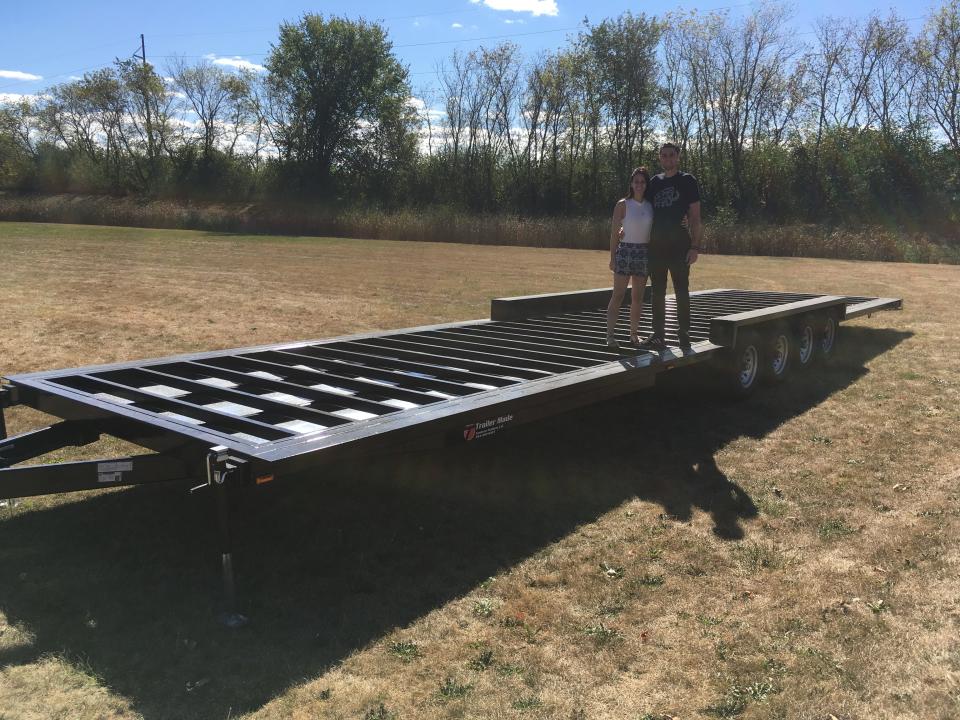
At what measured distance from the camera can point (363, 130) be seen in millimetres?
51969

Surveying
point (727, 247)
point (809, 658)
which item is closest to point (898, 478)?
point (809, 658)

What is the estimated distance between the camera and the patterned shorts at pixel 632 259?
6418 millimetres

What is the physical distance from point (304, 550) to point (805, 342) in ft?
21.7

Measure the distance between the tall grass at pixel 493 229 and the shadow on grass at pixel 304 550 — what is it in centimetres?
2472

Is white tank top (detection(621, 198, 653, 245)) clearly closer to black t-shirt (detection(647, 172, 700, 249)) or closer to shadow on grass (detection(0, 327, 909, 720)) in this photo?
black t-shirt (detection(647, 172, 700, 249))

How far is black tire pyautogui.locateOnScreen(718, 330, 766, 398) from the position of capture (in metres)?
6.96

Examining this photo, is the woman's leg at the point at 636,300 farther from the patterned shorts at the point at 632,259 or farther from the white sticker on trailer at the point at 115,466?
the white sticker on trailer at the point at 115,466

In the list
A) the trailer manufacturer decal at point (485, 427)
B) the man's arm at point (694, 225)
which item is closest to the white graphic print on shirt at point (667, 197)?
the man's arm at point (694, 225)

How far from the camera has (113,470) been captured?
3.59 meters

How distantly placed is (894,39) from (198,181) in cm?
4189

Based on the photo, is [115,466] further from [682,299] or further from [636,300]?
[682,299]

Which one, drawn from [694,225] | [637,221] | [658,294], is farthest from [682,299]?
[637,221]

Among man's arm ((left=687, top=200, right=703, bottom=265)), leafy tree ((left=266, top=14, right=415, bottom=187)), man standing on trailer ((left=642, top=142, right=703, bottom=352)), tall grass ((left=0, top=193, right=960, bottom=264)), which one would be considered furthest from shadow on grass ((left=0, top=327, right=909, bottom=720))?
leafy tree ((left=266, top=14, right=415, bottom=187))

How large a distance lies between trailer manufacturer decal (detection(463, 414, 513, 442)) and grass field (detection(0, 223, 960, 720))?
0.57m
